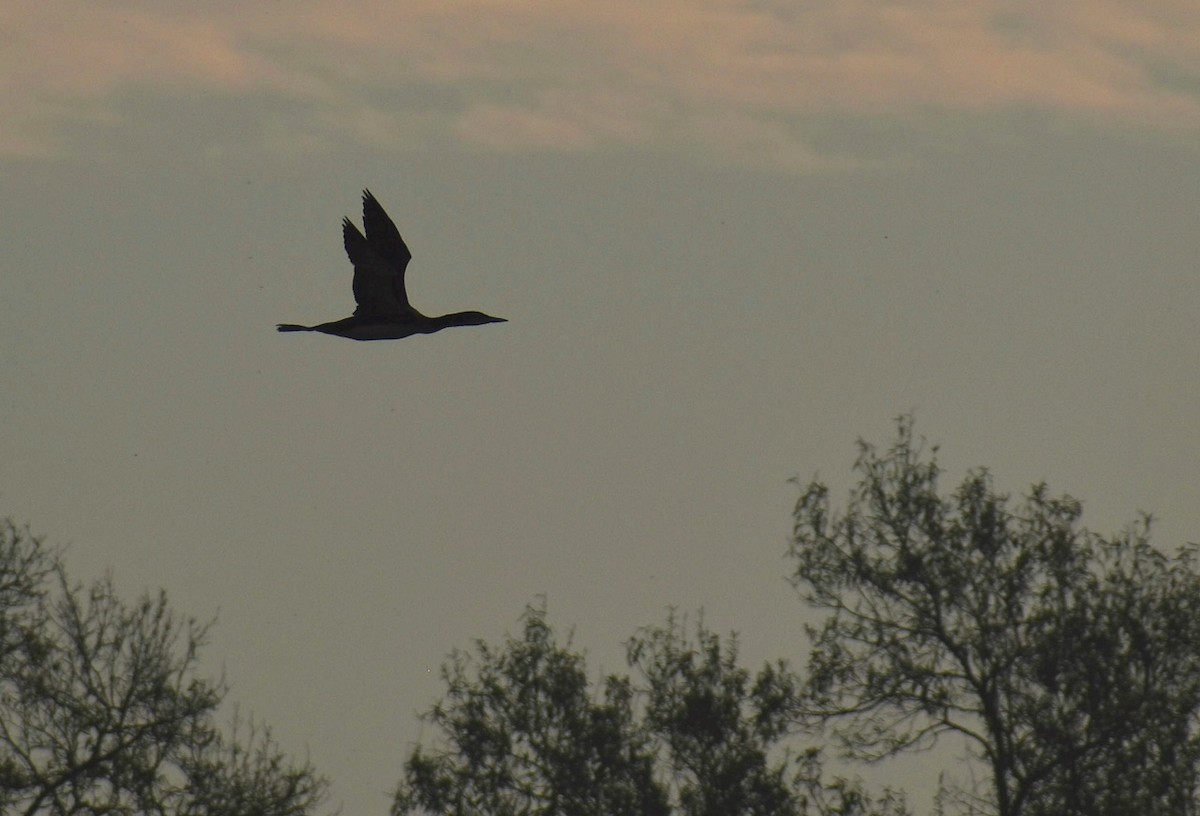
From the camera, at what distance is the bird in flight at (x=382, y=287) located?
1181 inches

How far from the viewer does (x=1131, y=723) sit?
35562 millimetres

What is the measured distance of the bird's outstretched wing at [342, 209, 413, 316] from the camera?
3002 centimetres

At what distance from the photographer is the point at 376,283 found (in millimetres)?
30031

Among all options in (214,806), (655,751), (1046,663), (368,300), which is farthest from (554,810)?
(368,300)

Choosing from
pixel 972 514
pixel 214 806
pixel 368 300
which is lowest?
pixel 214 806

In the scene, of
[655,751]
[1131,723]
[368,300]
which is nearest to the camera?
[368,300]

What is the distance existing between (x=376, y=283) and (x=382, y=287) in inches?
3.1

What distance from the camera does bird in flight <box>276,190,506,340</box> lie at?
98.4 ft

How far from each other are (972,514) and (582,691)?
593 cm

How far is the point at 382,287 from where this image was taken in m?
30.0

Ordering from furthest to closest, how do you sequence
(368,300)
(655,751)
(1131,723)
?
(655,751)
(1131,723)
(368,300)

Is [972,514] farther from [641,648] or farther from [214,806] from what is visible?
[214,806]

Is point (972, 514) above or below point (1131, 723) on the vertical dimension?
above

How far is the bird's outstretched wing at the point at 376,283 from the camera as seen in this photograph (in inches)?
1182
